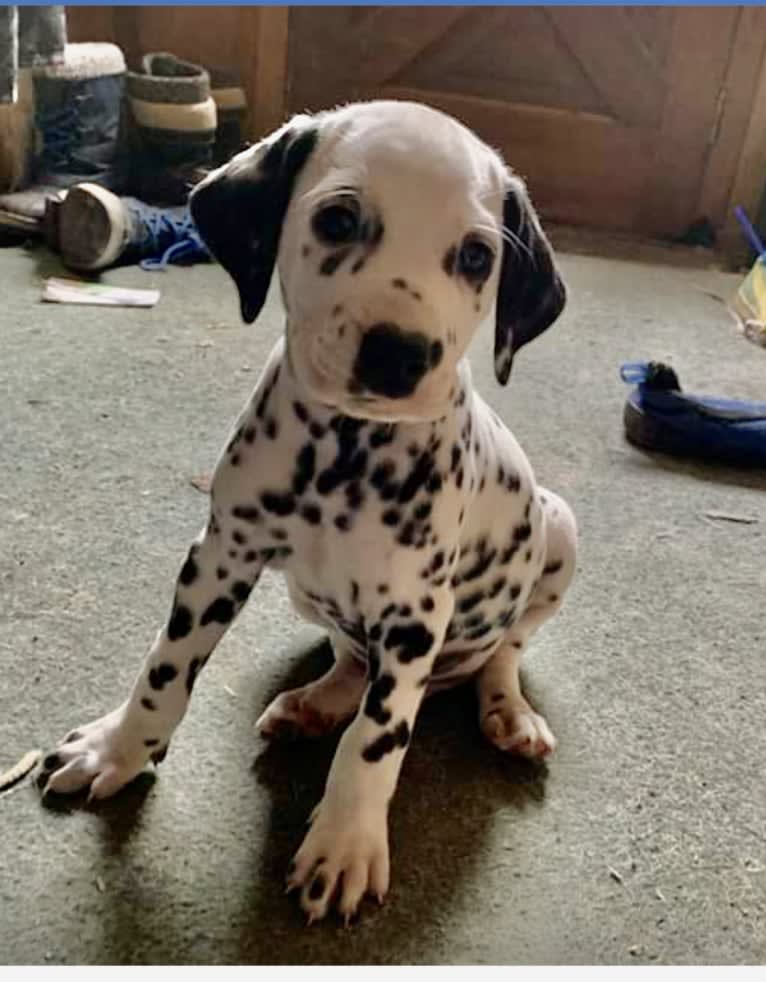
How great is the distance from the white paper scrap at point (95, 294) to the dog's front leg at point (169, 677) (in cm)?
177

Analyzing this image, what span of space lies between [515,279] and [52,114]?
9.19 ft

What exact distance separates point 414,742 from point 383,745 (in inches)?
12.3

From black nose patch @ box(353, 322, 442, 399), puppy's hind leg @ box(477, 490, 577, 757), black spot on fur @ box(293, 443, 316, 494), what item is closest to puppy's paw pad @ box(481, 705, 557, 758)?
puppy's hind leg @ box(477, 490, 577, 757)

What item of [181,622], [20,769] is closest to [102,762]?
[20,769]

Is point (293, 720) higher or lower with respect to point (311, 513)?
lower

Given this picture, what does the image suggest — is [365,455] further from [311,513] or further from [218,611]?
[218,611]

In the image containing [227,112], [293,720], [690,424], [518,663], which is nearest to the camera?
[293,720]

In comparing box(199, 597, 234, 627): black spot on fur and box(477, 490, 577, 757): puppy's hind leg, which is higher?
box(199, 597, 234, 627): black spot on fur

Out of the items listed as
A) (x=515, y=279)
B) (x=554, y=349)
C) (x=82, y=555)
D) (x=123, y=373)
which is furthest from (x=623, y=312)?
(x=515, y=279)

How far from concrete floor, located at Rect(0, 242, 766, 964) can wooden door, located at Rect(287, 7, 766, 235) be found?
6.15 ft

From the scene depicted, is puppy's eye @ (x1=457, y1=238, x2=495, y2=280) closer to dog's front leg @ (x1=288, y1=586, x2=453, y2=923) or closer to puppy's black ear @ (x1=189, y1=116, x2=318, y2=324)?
puppy's black ear @ (x1=189, y1=116, x2=318, y2=324)

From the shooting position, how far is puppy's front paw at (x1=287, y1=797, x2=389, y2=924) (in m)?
1.46

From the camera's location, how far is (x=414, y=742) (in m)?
1.79

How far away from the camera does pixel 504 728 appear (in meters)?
1.78
